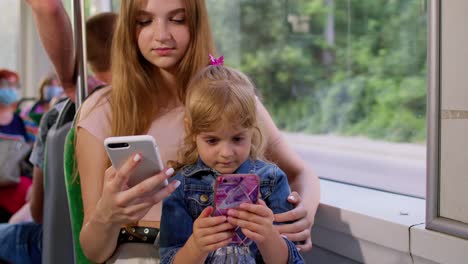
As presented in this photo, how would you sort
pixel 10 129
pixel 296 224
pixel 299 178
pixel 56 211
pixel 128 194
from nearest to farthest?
pixel 128 194 < pixel 296 224 < pixel 299 178 < pixel 56 211 < pixel 10 129

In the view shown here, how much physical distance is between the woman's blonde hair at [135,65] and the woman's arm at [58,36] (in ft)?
1.69

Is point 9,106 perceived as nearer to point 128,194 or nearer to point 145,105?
point 145,105

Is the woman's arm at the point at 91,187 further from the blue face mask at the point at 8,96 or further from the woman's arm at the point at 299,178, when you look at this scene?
the blue face mask at the point at 8,96

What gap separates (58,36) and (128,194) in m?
1.01


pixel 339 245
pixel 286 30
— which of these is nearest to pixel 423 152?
pixel 339 245

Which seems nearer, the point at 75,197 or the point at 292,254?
the point at 292,254

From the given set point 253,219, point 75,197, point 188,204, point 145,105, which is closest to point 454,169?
point 253,219

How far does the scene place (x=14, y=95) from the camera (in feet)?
12.3

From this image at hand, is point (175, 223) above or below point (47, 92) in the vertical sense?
below

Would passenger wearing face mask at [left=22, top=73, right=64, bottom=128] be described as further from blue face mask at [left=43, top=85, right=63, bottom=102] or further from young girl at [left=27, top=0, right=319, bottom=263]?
young girl at [left=27, top=0, right=319, bottom=263]

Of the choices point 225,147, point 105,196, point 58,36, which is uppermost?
point 58,36

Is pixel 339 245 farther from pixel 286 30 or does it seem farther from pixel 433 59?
pixel 286 30

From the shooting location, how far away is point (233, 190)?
1.09 metres

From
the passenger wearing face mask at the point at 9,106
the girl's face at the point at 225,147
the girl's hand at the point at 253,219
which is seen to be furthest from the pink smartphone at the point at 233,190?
the passenger wearing face mask at the point at 9,106
